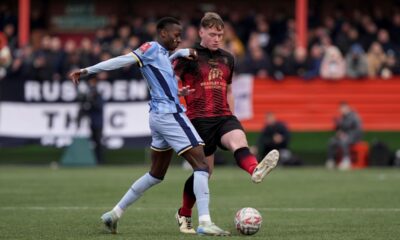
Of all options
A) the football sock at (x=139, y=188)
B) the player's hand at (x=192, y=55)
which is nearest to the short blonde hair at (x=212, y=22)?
the player's hand at (x=192, y=55)

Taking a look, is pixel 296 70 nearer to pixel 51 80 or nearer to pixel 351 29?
pixel 351 29

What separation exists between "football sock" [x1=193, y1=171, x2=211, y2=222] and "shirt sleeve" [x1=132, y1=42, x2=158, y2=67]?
49.5 inches

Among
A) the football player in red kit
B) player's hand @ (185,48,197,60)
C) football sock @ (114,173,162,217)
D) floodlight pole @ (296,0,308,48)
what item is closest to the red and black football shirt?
the football player in red kit

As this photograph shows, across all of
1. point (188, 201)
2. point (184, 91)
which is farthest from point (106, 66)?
point (188, 201)

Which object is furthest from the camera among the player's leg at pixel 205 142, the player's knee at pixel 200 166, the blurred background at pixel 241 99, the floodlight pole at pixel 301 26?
the floodlight pole at pixel 301 26

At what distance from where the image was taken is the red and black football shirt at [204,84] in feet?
35.2

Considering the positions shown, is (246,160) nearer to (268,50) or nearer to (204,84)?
(204,84)

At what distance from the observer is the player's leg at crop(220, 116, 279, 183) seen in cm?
995

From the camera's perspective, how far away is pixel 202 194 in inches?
395

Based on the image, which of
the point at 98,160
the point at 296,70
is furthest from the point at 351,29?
the point at 98,160

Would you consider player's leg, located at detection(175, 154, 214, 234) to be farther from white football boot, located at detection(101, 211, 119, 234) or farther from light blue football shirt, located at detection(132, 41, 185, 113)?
light blue football shirt, located at detection(132, 41, 185, 113)

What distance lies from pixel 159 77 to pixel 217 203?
459 cm

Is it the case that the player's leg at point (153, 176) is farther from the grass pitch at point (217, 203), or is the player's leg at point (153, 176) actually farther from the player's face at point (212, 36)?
the player's face at point (212, 36)

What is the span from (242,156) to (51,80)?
15789mm
